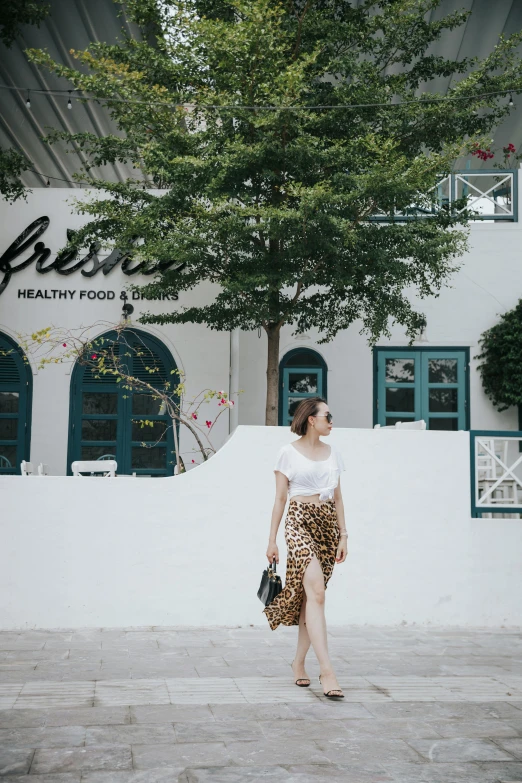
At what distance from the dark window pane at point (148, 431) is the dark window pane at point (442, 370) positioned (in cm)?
385

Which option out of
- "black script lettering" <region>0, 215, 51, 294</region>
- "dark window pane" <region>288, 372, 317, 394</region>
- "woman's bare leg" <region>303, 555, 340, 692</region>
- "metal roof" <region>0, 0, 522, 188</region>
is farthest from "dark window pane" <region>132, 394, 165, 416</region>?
"woman's bare leg" <region>303, 555, 340, 692</region>

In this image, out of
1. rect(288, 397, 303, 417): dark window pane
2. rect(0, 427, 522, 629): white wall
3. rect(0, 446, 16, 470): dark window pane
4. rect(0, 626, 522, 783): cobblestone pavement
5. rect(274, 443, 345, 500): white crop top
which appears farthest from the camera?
rect(288, 397, 303, 417): dark window pane

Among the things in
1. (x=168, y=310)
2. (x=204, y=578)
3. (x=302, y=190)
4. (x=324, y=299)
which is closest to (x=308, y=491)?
(x=204, y=578)

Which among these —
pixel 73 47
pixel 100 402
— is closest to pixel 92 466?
pixel 100 402

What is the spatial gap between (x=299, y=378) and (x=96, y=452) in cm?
305

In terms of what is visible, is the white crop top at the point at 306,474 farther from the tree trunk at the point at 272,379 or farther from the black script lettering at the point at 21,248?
the black script lettering at the point at 21,248

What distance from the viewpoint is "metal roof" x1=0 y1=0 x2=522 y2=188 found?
14.1 m

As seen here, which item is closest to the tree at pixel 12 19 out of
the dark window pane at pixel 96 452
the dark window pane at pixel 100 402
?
the dark window pane at pixel 100 402

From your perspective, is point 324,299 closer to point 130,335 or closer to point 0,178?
point 130,335

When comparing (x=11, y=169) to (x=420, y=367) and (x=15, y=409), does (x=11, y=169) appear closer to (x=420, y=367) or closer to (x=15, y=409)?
(x=15, y=409)

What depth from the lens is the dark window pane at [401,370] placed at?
40.9 ft

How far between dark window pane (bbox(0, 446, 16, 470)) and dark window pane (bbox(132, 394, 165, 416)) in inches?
67.0

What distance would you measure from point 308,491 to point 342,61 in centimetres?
609

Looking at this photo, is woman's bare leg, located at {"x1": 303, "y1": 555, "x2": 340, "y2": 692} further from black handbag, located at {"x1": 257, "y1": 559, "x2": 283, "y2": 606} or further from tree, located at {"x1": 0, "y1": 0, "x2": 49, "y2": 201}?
tree, located at {"x1": 0, "y1": 0, "x2": 49, "y2": 201}
